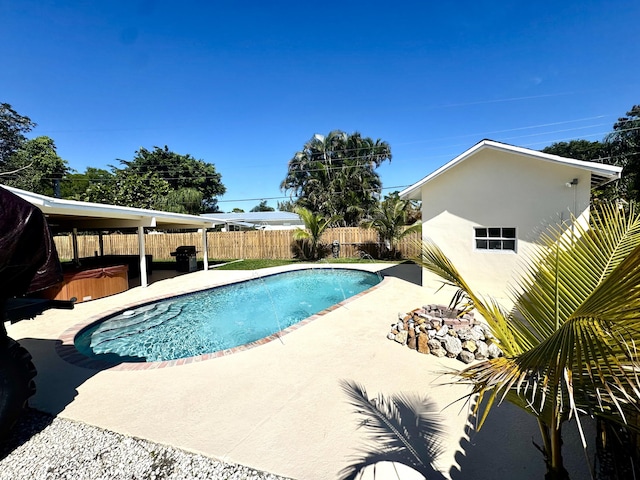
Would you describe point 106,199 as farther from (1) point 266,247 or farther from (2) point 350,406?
(2) point 350,406

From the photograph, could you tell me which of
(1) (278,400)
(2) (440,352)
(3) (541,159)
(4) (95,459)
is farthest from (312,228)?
(4) (95,459)

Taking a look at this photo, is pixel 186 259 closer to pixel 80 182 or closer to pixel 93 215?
pixel 93 215

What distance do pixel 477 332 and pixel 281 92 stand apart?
19438 millimetres

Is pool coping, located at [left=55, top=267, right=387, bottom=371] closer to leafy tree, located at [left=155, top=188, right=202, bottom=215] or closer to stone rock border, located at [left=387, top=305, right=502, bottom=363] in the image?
stone rock border, located at [left=387, top=305, right=502, bottom=363]

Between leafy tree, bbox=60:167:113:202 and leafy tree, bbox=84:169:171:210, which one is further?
leafy tree, bbox=60:167:113:202

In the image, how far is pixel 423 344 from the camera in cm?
531

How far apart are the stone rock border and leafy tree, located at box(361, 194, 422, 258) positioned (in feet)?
36.5

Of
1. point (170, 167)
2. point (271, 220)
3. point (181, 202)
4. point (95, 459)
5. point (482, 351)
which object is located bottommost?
point (95, 459)

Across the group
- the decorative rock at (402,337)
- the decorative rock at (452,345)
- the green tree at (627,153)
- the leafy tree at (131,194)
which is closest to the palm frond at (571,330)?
the decorative rock at (452,345)

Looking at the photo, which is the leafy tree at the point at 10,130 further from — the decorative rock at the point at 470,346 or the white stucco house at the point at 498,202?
the decorative rock at the point at 470,346

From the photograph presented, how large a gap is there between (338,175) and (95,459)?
25.5 m

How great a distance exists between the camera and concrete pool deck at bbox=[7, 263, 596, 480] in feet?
9.30

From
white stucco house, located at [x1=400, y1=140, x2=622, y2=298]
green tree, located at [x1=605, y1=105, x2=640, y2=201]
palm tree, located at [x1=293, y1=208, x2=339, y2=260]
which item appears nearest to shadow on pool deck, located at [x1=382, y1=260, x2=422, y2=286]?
white stucco house, located at [x1=400, y1=140, x2=622, y2=298]

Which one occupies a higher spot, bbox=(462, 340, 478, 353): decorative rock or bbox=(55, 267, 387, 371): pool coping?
bbox=(462, 340, 478, 353): decorative rock
